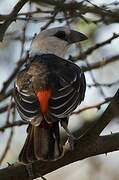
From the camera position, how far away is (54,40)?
6297mm

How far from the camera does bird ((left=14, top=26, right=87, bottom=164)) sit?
4.55 metres

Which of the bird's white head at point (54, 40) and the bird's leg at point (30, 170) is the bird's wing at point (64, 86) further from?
the bird's white head at point (54, 40)

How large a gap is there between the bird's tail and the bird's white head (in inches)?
62.0

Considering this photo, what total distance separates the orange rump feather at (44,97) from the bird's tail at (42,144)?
99 mm

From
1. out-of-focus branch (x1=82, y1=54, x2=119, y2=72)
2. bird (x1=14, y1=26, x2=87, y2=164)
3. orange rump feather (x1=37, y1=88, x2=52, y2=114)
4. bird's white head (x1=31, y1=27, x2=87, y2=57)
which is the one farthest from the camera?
bird's white head (x1=31, y1=27, x2=87, y2=57)

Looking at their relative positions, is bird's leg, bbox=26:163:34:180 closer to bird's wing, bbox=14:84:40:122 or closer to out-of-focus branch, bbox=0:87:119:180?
out-of-focus branch, bbox=0:87:119:180

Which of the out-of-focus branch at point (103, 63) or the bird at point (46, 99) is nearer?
the bird at point (46, 99)

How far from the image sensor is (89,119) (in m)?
7.00

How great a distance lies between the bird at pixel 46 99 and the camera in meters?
4.55

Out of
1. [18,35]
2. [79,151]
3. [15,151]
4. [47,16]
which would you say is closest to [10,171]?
[79,151]

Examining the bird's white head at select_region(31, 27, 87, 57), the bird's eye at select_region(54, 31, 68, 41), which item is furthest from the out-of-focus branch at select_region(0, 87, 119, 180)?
the bird's eye at select_region(54, 31, 68, 41)

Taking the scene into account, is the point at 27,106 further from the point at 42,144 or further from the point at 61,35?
the point at 61,35

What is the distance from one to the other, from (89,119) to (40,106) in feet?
7.64

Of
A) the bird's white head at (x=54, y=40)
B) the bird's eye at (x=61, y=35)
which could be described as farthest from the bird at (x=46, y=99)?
the bird's eye at (x=61, y=35)
